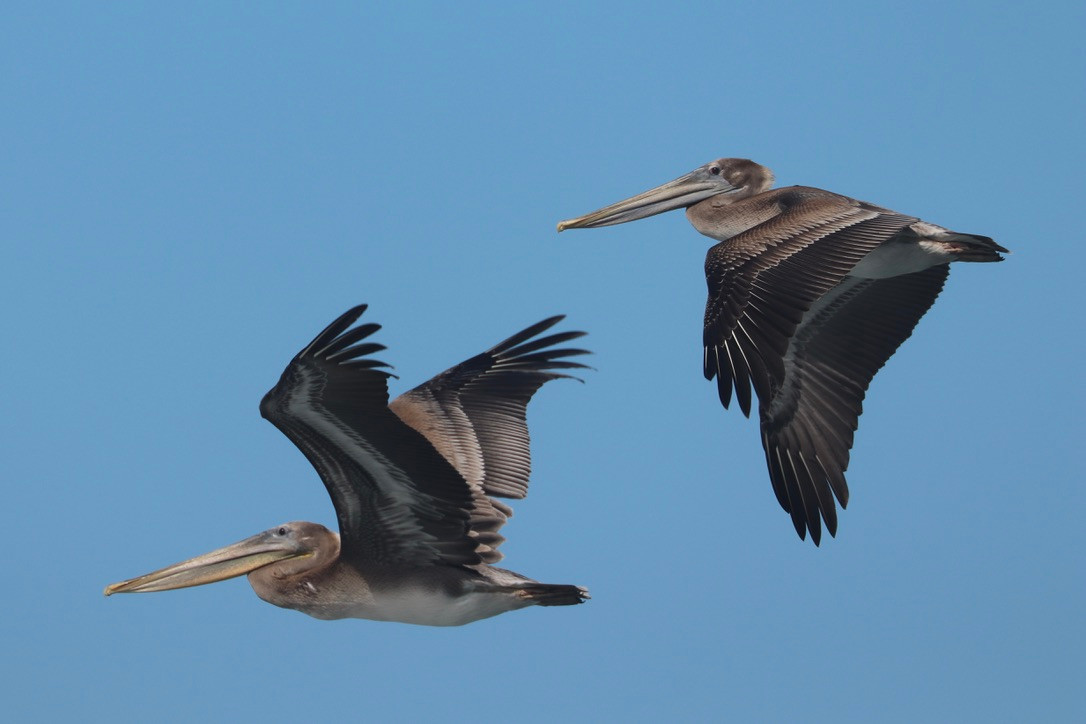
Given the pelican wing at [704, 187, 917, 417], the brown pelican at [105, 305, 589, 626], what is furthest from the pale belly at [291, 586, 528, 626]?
the pelican wing at [704, 187, 917, 417]

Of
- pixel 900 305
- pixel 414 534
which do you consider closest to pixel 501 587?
pixel 414 534

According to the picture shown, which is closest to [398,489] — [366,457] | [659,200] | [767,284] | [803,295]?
[366,457]

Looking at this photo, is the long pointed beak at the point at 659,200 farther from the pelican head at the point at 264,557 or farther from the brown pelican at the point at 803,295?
the pelican head at the point at 264,557

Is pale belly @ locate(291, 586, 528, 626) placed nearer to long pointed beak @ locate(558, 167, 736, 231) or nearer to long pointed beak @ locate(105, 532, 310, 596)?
long pointed beak @ locate(105, 532, 310, 596)

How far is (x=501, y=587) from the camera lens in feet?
35.2

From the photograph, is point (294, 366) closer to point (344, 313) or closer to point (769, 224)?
point (344, 313)

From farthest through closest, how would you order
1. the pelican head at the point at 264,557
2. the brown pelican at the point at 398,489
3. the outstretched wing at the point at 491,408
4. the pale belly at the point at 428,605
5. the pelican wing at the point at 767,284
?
the outstretched wing at the point at 491,408, the pelican head at the point at 264,557, the pale belly at the point at 428,605, the pelican wing at the point at 767,284, the brown pelican at the point at 398,489

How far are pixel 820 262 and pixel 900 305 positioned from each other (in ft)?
6.95

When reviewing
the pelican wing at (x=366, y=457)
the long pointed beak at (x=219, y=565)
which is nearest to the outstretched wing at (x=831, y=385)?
the pelican wing at (x=366, y=457)

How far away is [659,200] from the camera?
13703mm

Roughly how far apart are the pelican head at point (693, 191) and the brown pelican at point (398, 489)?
4.46 feet

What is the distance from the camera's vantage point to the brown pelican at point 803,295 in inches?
418

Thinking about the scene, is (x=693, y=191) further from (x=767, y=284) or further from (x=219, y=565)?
(x=219, y=565)

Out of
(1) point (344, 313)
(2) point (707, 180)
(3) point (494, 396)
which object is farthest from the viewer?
(2) point (707, 180)
